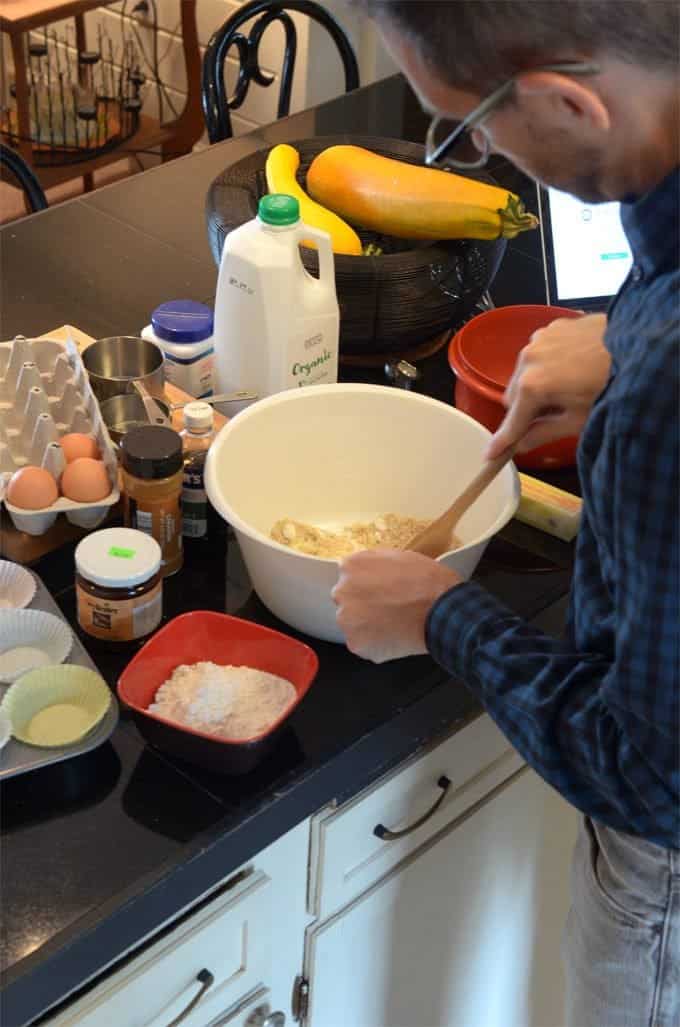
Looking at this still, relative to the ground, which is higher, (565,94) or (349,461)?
(565,94)

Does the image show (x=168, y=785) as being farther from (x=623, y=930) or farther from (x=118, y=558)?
(x=623, y=930)

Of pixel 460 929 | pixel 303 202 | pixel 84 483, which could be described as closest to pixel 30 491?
pixel 84 483

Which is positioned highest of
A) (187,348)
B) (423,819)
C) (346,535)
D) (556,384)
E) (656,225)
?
(656,225)

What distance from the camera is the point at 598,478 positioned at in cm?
80

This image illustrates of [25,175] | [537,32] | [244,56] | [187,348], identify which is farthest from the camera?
[244,56]

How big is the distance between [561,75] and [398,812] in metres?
0.72

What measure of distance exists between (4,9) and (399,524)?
2154 mm

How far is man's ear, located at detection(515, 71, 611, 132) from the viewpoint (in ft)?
2.47

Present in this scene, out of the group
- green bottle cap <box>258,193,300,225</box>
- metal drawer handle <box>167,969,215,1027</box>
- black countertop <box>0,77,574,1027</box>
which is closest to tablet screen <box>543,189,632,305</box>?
black countertop <box>0,77,574,1027</box>

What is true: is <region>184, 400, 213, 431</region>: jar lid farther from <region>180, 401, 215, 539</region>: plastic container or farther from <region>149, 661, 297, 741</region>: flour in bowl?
<region>149, 661, 297, 741</region>: flour in bowl

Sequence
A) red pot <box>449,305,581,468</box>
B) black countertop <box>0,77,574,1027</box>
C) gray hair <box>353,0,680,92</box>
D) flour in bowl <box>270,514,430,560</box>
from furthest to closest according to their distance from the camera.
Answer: red pot <box>449,305,581,468</box>
flour in bowl <box>270,514,430,560</box>
black countertop <box>0,77,574,1027</box>
gray hair <box>353,0,680,92</box>

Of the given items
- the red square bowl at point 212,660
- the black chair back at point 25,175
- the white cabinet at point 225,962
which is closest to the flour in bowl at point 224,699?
the red square bowl at point 212,660

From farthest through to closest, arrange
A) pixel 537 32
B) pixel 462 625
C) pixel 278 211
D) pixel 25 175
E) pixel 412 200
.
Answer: pixel 25 175 → pixel 412 200 → pixel 278 211 → pixel 462 625 → pixel 537 32

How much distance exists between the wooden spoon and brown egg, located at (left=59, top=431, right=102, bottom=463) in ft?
1.08
